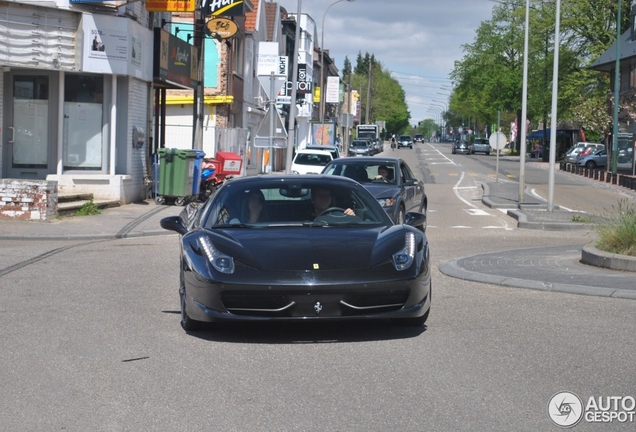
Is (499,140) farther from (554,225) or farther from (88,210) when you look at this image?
(88,210)

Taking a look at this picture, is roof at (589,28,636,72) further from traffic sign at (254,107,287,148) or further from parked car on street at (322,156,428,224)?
parked car on street at (322,156,428,224)

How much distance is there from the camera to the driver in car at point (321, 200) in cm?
847

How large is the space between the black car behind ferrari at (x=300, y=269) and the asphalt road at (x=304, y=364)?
291 millimetres

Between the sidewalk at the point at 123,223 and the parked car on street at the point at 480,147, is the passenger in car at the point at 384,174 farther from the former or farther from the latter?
the parked car on street at the point at 480,147

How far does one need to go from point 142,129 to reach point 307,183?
16.9m

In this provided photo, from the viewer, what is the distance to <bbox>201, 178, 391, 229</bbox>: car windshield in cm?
822

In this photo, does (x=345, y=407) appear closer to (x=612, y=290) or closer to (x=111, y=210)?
(x=612, y=290)

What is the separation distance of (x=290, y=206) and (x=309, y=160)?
2550 cm

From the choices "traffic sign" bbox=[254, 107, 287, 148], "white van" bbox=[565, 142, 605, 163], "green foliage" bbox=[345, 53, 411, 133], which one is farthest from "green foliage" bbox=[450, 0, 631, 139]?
"green foliage" bbox=[345, 53, 411, 133]

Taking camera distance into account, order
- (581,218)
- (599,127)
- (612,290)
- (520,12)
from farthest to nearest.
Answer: (520,12) → (599,127) → (581,218) → (612,290)

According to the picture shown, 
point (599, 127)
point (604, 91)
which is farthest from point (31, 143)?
point (604, 91)

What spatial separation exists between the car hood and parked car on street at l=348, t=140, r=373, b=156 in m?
64.3

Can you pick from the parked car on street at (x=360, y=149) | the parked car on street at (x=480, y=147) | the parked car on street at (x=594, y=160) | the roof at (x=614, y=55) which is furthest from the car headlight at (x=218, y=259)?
the parked car on street at (x=480, y=147)

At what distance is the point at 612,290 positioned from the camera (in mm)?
9992
